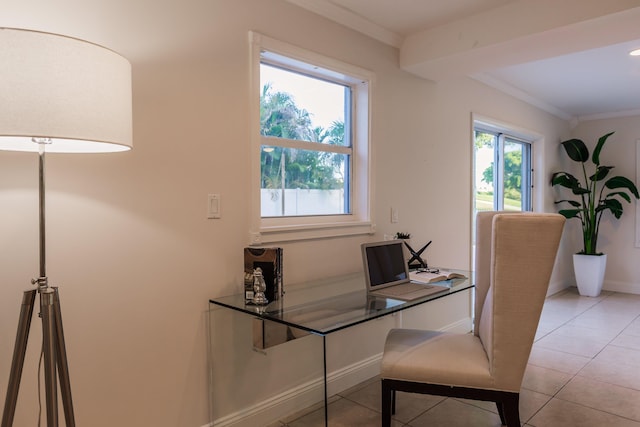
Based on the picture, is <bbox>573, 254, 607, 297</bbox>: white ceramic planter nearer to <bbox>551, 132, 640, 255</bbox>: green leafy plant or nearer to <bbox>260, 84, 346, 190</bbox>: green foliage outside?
<bbox>551, 132, 640, 255</bbox>: green leafy plant

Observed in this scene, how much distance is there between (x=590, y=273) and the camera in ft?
17.9

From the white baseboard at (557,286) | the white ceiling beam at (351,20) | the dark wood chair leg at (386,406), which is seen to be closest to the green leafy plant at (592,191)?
the white baseboard at (557,286)

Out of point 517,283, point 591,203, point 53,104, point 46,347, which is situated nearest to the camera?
point 53,104

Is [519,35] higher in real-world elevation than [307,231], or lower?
higher

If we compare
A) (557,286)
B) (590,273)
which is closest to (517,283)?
(590,273)

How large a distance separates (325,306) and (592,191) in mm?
5487

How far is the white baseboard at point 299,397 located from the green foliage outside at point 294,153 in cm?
118

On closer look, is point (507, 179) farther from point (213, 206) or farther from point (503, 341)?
point (213, 206)

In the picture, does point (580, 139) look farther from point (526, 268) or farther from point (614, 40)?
point (526, 268)

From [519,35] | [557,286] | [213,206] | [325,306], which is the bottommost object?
[557,286]

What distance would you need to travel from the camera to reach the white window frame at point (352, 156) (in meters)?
2.19

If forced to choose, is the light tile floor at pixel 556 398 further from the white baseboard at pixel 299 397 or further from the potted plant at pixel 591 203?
the potted plant at pixel 591 203

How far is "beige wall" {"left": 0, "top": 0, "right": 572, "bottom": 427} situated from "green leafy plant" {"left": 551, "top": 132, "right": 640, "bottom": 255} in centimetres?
427

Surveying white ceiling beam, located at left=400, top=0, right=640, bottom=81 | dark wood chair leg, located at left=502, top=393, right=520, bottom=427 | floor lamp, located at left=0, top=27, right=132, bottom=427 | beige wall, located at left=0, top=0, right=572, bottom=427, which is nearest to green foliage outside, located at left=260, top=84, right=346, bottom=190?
beige wall, located at left=0, top=0, right=572, bottom=427
